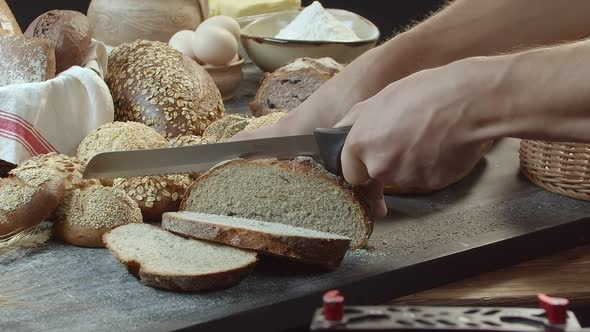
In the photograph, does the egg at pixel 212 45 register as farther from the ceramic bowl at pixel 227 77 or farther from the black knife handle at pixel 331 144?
the black knife handle at pixel 331 144

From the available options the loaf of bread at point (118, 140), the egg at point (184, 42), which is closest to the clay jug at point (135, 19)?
the egg at point (184, 42)

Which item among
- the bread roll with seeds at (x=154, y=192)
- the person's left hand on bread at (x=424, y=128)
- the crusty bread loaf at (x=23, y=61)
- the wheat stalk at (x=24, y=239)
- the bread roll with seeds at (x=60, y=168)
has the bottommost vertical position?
the wheat stalk at (x=24, y=239)

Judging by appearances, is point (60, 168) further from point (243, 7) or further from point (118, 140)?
point (243, 7)

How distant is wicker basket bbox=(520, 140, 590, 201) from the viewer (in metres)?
2.03

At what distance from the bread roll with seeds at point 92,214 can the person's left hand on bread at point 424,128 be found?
1.95 feet

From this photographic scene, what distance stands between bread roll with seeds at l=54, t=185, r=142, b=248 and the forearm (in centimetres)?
83

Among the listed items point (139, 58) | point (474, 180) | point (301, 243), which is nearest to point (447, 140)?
point (301, 243)

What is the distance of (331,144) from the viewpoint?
163cm

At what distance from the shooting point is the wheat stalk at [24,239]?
1.78 m

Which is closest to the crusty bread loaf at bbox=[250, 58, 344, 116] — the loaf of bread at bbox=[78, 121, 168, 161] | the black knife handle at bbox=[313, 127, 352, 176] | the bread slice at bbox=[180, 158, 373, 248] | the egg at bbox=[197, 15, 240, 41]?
the egg at bbox=[197, 15, 240, 41]

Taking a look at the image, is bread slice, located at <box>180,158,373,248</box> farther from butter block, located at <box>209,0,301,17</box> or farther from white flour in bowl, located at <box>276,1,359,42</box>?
butter block, located at <box>209,0,301,17</box>

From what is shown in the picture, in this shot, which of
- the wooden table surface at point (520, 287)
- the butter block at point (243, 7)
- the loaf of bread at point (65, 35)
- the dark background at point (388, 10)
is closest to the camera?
the wooden table surface at point (520, 287)

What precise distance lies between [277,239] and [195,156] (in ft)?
0.98

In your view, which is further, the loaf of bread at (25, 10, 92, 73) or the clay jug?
the clay jug
